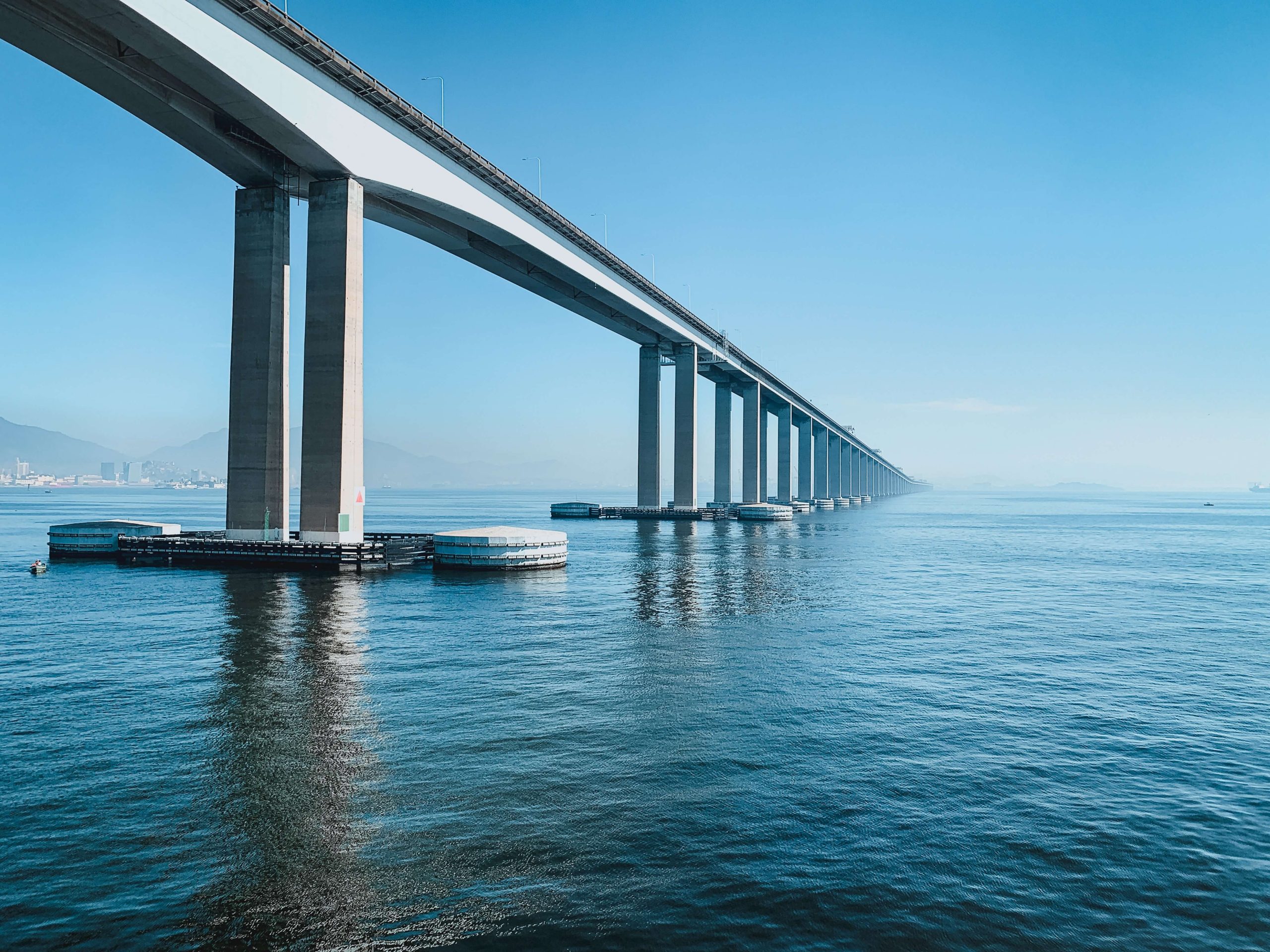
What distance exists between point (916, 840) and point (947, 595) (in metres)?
35.0

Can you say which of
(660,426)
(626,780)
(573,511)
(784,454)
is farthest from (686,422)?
(626,780)

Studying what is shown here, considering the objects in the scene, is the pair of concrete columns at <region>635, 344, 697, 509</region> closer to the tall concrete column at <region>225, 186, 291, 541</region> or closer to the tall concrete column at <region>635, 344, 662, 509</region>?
the tall concrete column at <region>635, 344, 662, 509</region>

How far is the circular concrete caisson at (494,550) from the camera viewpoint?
52719 millimetres

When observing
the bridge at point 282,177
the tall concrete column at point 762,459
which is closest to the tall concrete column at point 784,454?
the tall concrete column at point 762,459

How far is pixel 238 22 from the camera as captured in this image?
43750 mm

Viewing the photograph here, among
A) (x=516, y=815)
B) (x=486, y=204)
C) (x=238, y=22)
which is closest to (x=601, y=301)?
(x=486, y=204)

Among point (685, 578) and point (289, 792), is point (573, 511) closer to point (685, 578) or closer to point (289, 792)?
point (685, 578)

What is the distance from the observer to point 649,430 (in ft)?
411

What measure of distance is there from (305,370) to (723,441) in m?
109

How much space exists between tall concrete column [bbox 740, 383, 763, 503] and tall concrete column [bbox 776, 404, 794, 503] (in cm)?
3164

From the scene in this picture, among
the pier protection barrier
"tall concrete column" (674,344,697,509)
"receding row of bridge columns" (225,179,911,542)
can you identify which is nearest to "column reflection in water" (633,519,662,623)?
the pier protection barrier

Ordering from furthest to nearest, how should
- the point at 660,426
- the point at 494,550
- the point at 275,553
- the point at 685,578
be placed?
the point at 660,426
the point at 275,553
the point at 494,550
the point at 685,578

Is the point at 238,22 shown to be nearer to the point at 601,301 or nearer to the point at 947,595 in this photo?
the point at 947,595

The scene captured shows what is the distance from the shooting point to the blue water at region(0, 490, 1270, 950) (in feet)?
34.7
